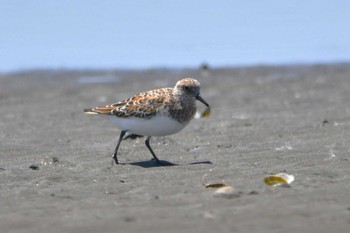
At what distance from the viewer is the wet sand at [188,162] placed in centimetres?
722

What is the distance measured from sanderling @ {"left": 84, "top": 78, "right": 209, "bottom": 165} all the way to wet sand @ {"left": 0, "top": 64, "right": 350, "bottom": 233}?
0.36 m

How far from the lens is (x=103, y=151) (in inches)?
457

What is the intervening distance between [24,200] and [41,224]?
123 centimetres

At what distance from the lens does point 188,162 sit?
10.6 meters

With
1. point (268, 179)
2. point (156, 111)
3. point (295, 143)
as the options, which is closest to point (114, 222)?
point (268, 179)

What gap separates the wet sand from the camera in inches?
284

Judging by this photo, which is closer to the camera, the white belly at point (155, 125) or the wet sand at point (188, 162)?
the wet sand at point (188, 162)

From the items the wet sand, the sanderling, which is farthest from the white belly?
the wet sand

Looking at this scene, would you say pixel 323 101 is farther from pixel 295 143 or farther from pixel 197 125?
pixel 295 143

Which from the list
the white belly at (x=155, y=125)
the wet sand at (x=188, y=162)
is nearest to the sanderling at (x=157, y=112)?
the white belly at (x=155, y=125)

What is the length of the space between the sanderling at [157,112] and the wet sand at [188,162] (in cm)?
36

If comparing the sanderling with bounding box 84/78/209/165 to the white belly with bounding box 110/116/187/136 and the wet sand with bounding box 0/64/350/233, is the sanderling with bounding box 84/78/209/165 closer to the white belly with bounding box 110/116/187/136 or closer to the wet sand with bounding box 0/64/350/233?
the white belly with bounding box 110/116/187/136

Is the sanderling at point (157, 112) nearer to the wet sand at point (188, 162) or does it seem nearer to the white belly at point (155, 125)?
the white belly at point (155, 125)

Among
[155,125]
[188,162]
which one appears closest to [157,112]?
[155,125]
